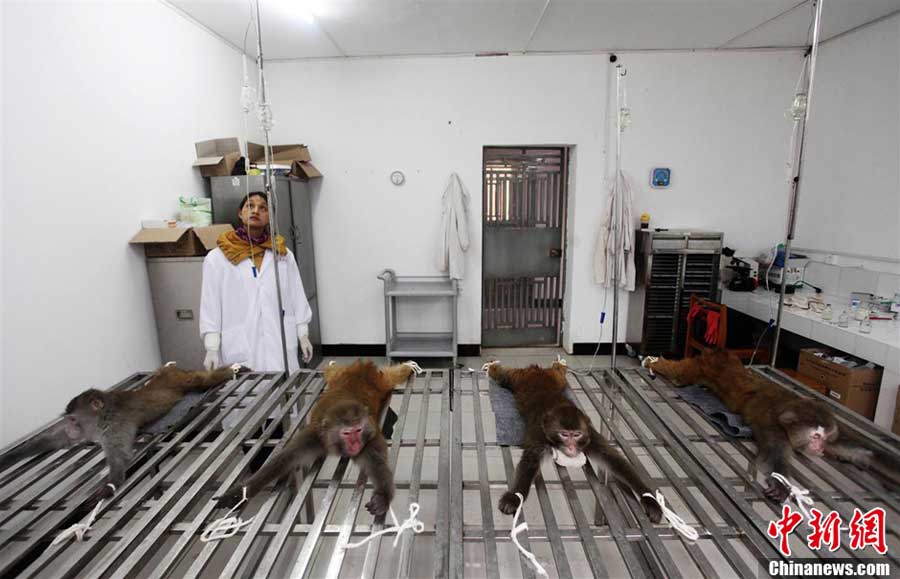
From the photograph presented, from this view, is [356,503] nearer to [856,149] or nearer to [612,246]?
[612,246]

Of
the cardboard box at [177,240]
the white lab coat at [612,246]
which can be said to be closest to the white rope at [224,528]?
the cardboard box at [177,240]

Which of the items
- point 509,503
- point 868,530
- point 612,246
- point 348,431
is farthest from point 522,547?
point 612,246

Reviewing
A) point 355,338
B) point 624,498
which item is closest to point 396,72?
point 355,338

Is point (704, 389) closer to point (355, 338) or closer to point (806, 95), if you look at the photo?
point (806, 95)

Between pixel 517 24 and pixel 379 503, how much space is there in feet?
12.1

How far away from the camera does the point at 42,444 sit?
4.21 feet

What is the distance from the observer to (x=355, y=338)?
4586 millimetres

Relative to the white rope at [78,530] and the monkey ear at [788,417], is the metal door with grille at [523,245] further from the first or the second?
the white rope at [78,530]

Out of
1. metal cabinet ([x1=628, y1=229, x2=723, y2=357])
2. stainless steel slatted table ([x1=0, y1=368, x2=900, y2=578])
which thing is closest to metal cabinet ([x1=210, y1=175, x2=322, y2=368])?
stainless steel slatted table ([x1=0, y1=368, x2=900, y2=578])

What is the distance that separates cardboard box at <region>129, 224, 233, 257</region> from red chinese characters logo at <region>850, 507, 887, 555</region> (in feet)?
10.5

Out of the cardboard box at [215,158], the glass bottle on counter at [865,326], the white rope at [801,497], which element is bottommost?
the glass bottle on counter at [865,326]

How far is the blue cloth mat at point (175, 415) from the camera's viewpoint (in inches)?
54.6

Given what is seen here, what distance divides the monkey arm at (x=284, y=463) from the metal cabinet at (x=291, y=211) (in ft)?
5.95

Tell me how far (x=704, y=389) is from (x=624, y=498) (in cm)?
79
